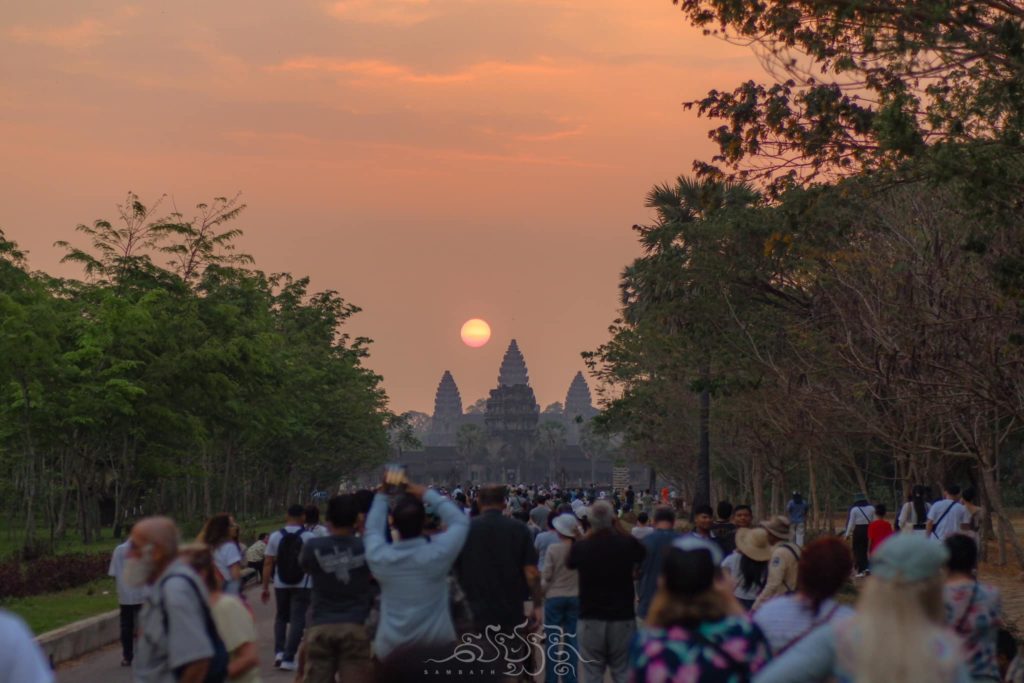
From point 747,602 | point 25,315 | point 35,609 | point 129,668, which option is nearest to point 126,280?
point 25,315

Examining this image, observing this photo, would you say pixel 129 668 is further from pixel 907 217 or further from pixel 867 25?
pixel 907 217

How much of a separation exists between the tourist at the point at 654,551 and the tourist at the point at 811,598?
189 inches

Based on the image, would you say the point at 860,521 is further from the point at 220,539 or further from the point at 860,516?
the point at 220,539

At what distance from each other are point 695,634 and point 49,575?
21.6m

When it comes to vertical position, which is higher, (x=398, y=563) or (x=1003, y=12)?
(x=1003, y=12)

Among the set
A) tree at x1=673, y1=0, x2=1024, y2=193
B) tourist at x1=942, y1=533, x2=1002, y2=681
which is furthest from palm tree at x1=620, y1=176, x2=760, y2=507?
tourist at x1=942, y1=533, x2=1002, y2=681

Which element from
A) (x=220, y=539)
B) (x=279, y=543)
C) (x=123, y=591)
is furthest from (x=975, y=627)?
(x=123, y=591)

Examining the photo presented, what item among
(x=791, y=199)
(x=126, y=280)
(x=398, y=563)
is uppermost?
(x=126, y=280)

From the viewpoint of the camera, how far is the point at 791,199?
1908 centimetres

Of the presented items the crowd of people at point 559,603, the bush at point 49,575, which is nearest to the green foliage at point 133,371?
the bush at point 49,575

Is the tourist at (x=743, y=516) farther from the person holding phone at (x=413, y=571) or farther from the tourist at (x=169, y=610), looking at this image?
the tourist at (x=169, y=610)

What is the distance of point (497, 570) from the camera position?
1089 cm

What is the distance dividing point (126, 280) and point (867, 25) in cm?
3006

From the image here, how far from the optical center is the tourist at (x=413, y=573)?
8586 millimetres
